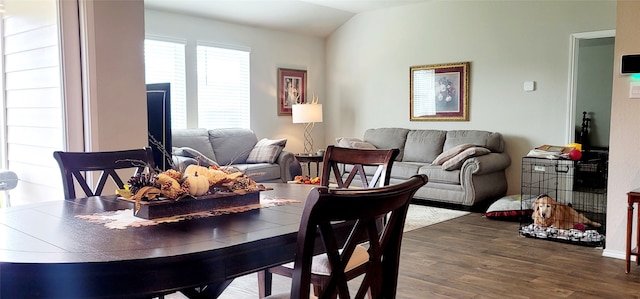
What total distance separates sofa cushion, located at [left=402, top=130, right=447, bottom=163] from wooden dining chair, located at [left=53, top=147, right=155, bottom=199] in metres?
4.71

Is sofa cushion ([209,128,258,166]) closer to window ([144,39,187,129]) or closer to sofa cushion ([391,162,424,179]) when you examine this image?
window ([144,39,187,129])

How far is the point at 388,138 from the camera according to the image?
7109 millimetres

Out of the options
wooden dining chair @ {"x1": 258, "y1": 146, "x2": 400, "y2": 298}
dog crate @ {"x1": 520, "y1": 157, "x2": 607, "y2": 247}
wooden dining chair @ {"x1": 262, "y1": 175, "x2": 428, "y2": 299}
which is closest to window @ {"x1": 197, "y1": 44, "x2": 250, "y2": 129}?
dog crate @ {"x1": 520, "y1": 157, "x2": 607, "y2": 247}

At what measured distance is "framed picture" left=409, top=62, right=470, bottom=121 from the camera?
666 cm

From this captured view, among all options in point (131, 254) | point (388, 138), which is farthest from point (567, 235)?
point (131, 254)

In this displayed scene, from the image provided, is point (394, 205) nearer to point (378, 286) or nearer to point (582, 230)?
point (378, 286)

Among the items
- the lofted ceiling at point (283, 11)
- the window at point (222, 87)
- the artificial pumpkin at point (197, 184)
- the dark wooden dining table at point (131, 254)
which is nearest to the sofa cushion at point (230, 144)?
the window at point (222, 87)

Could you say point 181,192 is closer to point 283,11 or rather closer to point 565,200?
point 565,200

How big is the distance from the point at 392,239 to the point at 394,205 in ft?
0.57

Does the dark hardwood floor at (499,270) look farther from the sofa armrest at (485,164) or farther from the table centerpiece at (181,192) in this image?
the table centerpiece at (181,192)

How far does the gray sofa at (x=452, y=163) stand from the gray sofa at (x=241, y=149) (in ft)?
3.53

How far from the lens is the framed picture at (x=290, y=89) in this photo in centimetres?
758

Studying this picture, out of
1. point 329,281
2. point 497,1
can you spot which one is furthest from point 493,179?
point 329,281

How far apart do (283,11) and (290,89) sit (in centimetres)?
127
